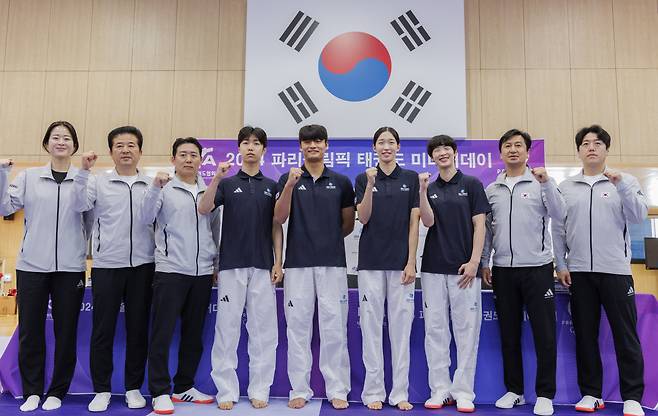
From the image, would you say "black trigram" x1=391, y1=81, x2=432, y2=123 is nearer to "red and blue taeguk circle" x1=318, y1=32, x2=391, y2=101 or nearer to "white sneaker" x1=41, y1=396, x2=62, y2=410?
"red and blue taeguk circle" x1=318, y1=32, x2=391, y2=101

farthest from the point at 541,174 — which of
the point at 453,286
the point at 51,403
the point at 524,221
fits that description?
the point at 51,403

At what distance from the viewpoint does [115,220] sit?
10.9 ft

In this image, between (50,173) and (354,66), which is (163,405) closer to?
(50,173)

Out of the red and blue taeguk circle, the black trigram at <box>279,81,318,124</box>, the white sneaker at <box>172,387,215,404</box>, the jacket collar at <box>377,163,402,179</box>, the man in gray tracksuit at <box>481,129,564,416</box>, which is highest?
the red and blue taeguk circle

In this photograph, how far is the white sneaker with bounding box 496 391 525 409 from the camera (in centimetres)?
330

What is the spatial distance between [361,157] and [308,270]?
2564mm

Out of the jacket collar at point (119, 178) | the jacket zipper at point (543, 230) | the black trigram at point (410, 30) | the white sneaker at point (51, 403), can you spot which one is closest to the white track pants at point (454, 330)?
the jacket zipper at point (543, 230)

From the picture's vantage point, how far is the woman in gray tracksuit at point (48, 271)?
126 inches

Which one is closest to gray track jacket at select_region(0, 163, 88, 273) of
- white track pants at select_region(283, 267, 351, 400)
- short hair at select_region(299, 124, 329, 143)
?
white track pants at select_region(283, 267, 351, 400)

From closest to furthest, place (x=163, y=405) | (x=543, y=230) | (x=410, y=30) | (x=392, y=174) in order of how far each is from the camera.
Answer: (x=163, y=405), (x=543, y=230), (x=392, y=174), (x=410, y=30)

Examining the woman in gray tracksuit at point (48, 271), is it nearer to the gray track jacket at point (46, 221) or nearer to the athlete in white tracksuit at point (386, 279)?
the gray track jacket at point (46, 221)

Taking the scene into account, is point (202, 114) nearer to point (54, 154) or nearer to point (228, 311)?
point (54, 154)

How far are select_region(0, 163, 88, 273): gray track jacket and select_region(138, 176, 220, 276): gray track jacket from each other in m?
0.47

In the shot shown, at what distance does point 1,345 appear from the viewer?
17.2 feet
